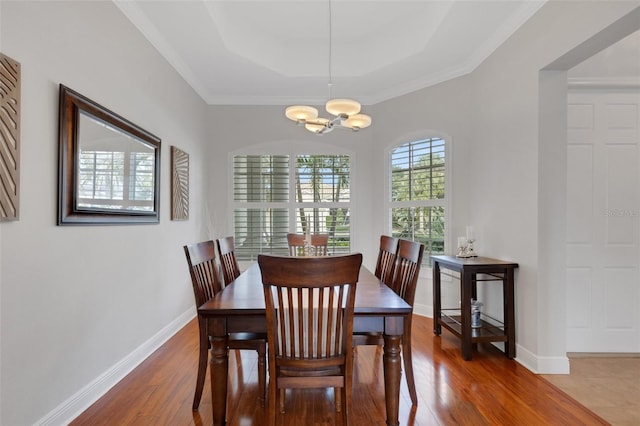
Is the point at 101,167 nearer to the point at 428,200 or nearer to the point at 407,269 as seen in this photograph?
the point at 407,269

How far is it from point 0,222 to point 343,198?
3.65 metres

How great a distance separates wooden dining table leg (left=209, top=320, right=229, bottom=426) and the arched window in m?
2.92

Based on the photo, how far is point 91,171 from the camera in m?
2.10

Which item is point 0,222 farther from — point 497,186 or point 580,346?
point 580,346

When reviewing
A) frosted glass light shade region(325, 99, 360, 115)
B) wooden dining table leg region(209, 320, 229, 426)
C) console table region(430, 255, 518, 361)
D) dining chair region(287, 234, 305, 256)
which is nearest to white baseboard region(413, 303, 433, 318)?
console table region(430, 255, 518, 361)

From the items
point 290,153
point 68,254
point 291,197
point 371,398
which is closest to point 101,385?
point 68,254

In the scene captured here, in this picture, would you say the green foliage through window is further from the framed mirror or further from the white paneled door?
the white paneled door

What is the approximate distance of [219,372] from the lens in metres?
1.68

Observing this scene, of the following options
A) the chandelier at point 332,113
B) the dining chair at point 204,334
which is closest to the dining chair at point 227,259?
the dining chair at point 204,334

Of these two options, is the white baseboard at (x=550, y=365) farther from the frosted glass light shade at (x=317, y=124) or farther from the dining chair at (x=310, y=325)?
the frosted glass light shade at (x=317, y=124)

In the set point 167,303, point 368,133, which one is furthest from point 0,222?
point 368,133

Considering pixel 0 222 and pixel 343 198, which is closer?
pixel 0 222

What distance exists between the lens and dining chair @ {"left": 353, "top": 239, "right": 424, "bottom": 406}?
1.96 metres

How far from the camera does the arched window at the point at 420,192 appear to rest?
152 inches
